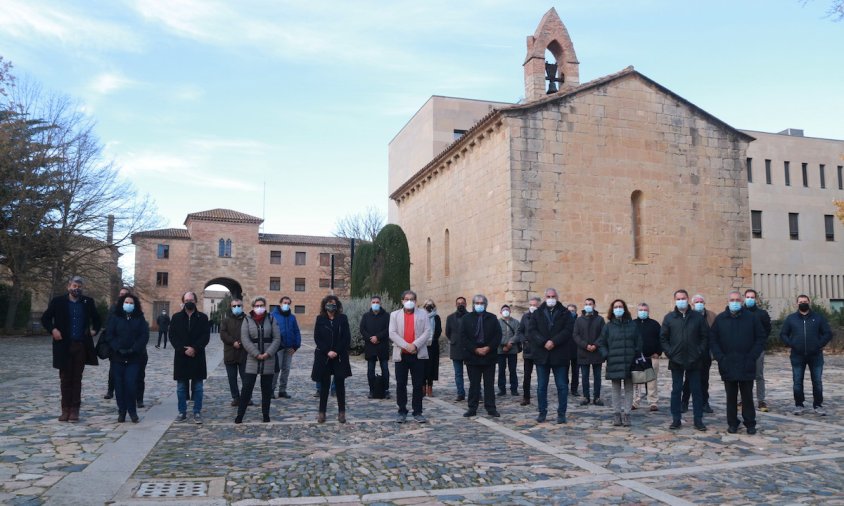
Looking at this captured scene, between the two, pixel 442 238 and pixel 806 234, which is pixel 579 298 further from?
pixel 806 234

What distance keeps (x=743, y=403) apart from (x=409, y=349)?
13.8 feet

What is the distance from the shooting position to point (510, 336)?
39.8 feet

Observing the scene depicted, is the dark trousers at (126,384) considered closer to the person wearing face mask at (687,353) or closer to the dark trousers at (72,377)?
the dark trousers at (72,377)

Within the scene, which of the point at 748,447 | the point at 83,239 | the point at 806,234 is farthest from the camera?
the point at 806,234

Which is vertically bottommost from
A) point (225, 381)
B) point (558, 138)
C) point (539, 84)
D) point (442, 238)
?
point (225, 381)

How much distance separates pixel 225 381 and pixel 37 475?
29.6 feet

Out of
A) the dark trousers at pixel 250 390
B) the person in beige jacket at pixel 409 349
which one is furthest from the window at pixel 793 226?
the dark trousers at pixel 250 390

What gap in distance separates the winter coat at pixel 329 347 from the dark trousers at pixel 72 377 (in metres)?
2.98

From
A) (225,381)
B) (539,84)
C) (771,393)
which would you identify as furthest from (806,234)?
(225,381)

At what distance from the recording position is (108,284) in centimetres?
3562

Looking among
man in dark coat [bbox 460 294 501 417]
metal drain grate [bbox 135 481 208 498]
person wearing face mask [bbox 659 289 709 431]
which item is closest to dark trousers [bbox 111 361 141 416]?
metal drain grate [bbox 135 481 208 498]

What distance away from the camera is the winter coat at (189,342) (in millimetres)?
8953

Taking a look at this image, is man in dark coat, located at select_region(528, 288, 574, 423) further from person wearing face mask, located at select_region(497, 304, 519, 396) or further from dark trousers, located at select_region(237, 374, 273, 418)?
dark trousers, located at select_region(237, 374, 273, 418)

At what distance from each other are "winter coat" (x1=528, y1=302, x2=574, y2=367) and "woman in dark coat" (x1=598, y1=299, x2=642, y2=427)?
49 centimetres
